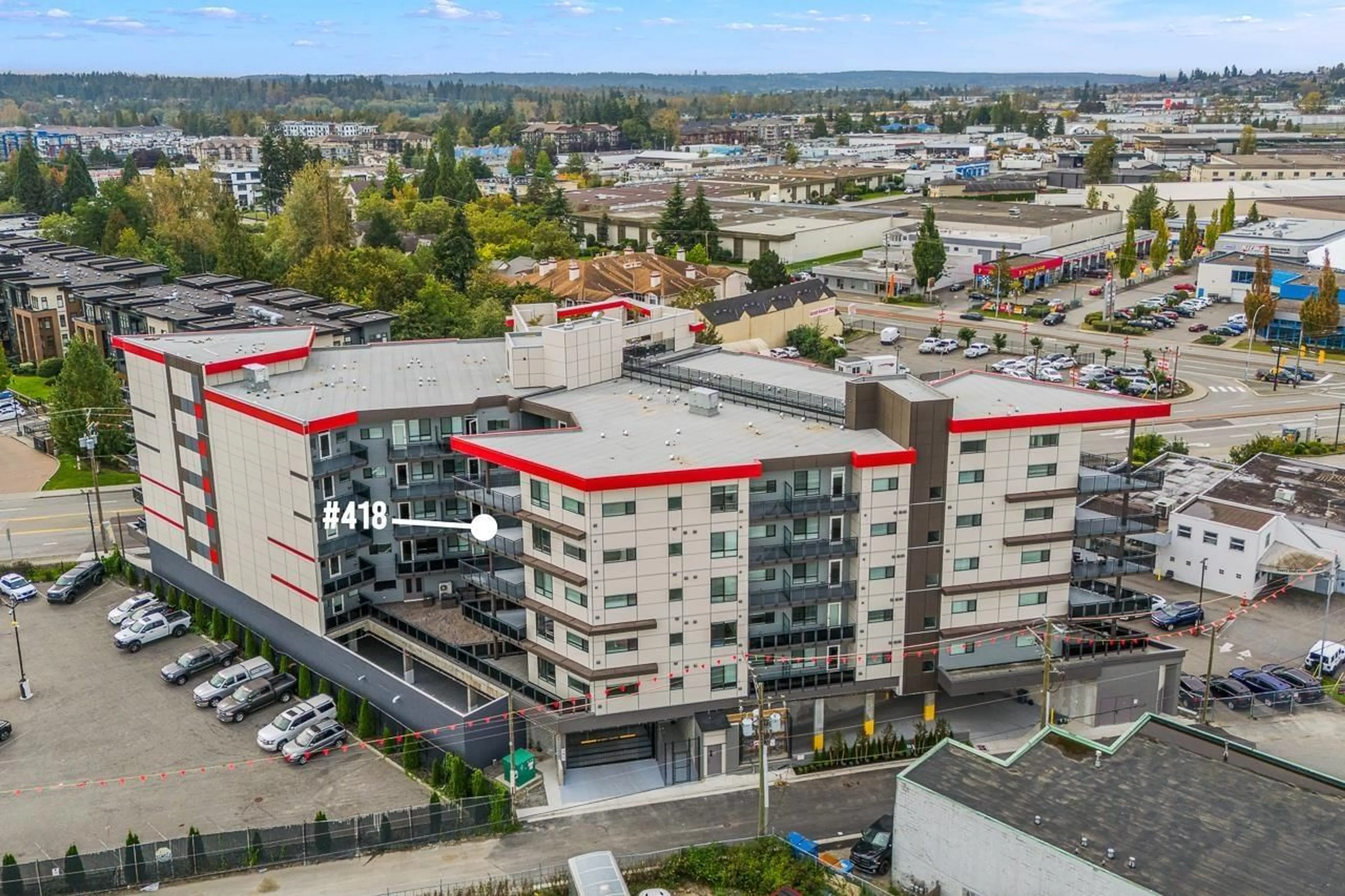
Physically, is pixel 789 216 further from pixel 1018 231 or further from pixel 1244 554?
pixel 1244 554

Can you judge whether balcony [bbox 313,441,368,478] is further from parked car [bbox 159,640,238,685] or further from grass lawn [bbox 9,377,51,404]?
grass lawn [bbox 9,377,51,404]

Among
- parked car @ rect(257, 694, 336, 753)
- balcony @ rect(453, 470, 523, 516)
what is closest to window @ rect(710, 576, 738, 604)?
balcony @ rect(453, 470, 523, 516)

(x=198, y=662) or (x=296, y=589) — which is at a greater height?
(x=296, y=589)

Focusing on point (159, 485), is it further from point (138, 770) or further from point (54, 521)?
point (54, 521)

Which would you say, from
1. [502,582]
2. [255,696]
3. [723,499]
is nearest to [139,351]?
[255,696]

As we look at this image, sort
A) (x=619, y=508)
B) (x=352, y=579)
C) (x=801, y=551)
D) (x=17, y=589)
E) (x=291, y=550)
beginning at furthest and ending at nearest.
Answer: (x=17, y=589)
(x=352, y=579)
(x=291, y=550)
(x=801, y=551)
(x=619, y=508)

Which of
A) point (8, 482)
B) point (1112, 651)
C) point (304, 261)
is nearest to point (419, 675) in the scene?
point (1112, 651)

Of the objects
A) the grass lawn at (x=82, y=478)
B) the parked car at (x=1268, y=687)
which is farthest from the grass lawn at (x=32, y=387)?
the parked car at (x=1268, y=687)
